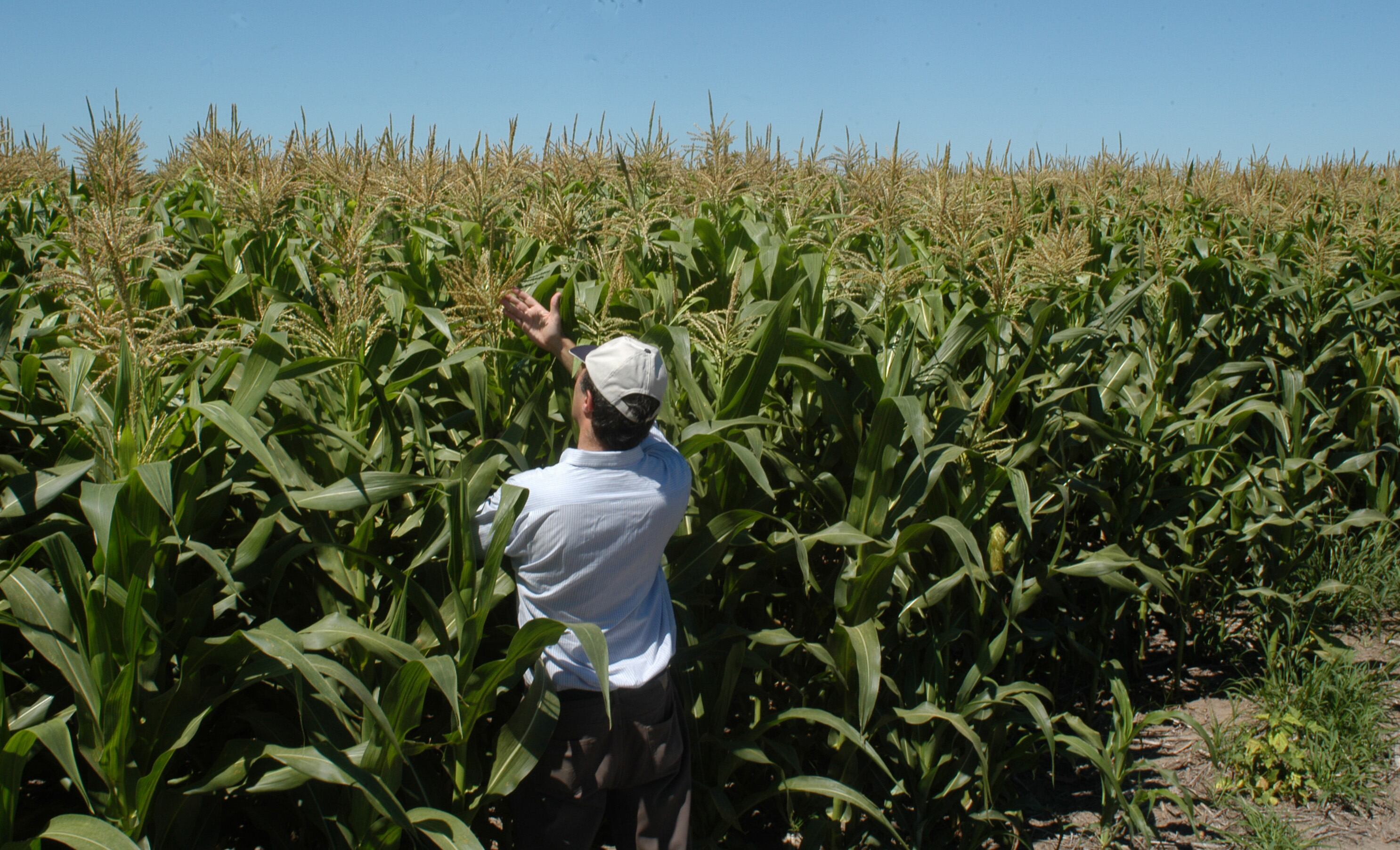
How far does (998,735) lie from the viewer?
130 inches

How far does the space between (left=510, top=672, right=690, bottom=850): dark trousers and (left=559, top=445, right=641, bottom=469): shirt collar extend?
56cm

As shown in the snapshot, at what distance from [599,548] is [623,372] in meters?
0.43

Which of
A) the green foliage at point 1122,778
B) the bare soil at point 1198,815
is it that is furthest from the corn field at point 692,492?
the bare soil at point 1198,815

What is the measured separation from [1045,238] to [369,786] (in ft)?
10.9

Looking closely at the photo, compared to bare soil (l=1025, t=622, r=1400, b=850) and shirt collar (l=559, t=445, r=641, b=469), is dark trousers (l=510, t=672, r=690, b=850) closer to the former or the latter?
shirt collar (l=559, t=445, r=641, b=469)

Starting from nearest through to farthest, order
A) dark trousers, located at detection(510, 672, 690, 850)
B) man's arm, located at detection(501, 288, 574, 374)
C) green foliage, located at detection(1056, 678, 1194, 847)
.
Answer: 1. dark trousers, located at detection(510, 672, 690, 850)
2. man's arm, located at detection(501, 288, 574, 374)
3. green foliage, located at detection(1056, 678, 1194, 847)

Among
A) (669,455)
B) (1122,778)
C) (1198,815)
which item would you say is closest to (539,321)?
(669,455)

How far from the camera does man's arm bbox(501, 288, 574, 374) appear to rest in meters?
2.67

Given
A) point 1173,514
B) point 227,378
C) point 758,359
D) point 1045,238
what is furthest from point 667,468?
point 1173,514

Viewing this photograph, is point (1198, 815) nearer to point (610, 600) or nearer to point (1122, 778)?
point (1122, 778)

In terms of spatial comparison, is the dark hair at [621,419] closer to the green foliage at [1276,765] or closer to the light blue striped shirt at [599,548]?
the light blue striped shirt at [599,548]

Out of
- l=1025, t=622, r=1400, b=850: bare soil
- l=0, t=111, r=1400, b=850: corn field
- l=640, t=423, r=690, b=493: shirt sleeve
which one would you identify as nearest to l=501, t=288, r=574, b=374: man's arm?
l=0, t=111, r=1400, b=850: corn field

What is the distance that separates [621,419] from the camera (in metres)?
2.24

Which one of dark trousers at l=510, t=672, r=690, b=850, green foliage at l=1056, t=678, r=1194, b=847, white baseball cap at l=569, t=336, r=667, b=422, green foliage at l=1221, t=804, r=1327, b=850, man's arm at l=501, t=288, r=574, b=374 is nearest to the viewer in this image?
white baseball cap at l=569, t=336, r=667, b=422
